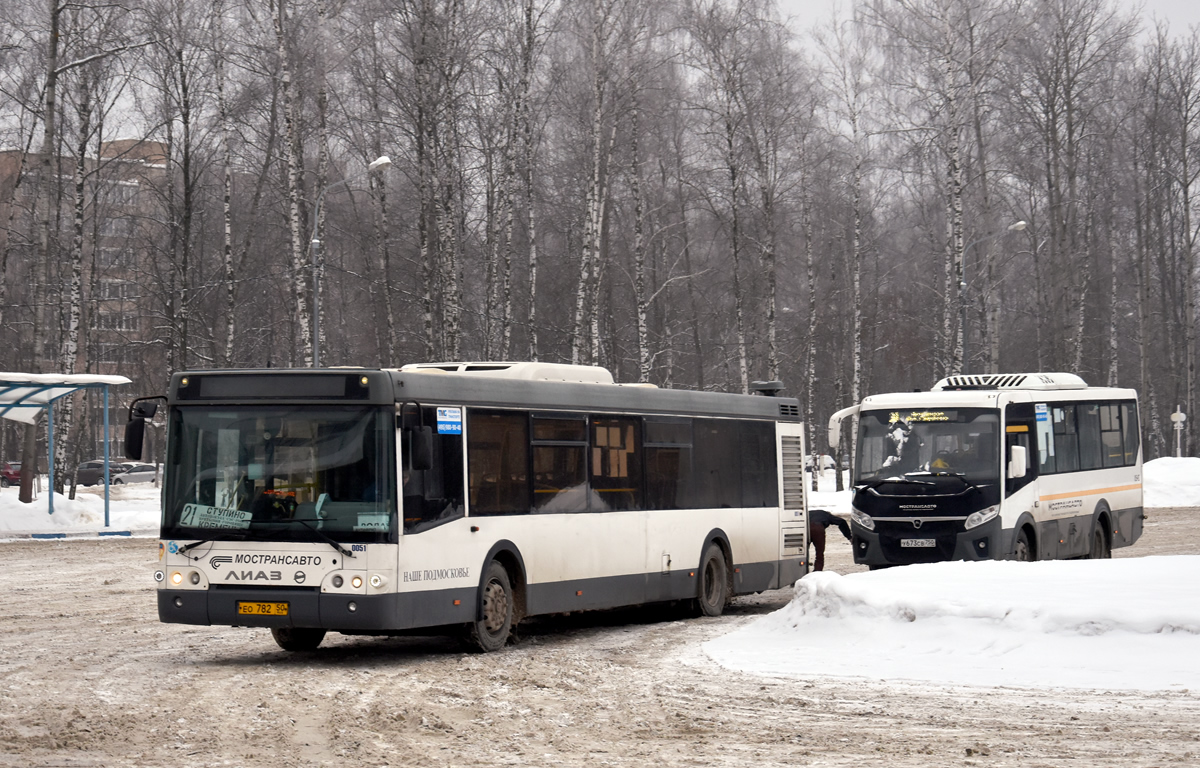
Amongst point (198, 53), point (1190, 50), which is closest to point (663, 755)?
point (198, 53)

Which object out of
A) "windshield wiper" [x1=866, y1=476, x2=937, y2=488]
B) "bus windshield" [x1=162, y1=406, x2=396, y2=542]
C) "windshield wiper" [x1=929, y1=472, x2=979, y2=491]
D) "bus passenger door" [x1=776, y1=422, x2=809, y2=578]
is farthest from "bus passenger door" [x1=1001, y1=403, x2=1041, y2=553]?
"bus windshield" [x1=162, y1=406, x2=396, y2=542]

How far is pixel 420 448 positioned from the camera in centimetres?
1280

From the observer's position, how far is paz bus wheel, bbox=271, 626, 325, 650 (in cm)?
1392

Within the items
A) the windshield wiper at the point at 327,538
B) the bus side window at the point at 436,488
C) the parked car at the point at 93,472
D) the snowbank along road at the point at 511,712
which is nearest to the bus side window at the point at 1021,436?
the snowbank along road at the point at 511,712

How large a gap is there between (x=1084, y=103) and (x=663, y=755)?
170 feet

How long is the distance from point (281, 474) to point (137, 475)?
6614cm

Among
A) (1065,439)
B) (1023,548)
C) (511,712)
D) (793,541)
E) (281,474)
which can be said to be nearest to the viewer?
(511,712)

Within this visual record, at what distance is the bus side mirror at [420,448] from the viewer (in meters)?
12.8

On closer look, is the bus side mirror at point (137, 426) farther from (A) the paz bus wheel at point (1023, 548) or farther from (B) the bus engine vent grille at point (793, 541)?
(A) the paz bus wheel at point (1023, 548)

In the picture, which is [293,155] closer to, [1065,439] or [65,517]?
[65,517]

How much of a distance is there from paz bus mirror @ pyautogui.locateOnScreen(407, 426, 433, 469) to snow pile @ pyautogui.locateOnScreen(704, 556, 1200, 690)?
295 cm

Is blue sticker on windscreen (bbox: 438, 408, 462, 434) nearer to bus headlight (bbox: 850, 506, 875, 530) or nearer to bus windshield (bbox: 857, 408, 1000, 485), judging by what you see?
bus headlight (bbox: 850, 506, 875, 530)

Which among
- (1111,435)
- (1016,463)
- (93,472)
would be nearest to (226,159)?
(1111,435)

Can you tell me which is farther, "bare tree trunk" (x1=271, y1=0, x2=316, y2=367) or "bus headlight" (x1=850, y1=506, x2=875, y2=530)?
"bare tree trunk" (x1=271, y1=0, x2=316, y2=367)
